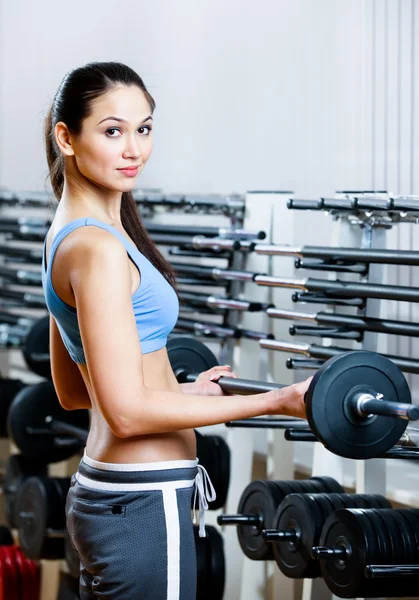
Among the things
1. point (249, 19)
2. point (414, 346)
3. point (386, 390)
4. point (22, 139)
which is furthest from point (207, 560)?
point (22, 139)

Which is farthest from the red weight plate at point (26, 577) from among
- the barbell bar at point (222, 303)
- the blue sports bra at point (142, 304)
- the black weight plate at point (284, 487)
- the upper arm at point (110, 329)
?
the upper arm at point (110, 329)

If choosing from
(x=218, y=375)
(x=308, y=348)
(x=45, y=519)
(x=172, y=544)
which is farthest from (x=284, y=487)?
(x=45, y=519)

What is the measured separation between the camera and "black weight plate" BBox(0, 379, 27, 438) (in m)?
3.58

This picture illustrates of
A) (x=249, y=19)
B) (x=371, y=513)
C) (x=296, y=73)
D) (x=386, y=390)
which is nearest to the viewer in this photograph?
(x=386, y=390)

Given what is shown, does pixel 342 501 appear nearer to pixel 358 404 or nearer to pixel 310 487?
pixel 310 487

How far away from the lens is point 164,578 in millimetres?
1466

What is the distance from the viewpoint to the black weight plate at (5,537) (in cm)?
366

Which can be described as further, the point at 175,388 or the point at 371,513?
the point at 371,513

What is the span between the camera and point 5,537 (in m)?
3.67

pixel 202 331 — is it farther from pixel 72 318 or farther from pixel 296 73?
pixel 72 318

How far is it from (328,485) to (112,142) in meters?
1.11

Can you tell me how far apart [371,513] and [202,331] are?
40.0 inches

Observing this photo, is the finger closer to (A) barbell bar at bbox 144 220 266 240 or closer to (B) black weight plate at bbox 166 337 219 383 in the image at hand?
(B) black weight plate at bbox 166 337 219 383

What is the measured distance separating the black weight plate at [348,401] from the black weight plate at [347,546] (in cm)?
48
